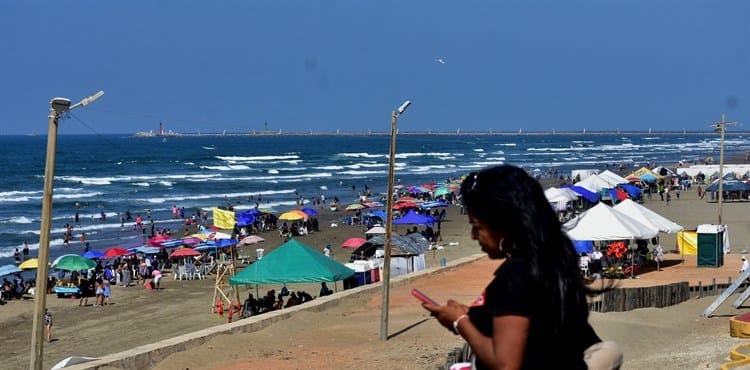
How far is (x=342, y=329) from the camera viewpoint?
15508 mm

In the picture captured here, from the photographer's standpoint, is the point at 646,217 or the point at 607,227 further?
the point at 646,217

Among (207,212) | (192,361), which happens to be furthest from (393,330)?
(207,212)

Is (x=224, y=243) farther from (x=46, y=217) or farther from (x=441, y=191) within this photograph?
(x=441, y=191)

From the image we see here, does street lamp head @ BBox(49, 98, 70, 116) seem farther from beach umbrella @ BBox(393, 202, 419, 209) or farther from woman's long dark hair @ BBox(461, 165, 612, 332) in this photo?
beach umbrella @ BBox(393, 202, 419, 209)

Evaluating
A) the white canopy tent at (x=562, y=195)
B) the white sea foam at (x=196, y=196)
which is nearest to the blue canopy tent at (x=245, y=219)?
the white canopy tent at (x=562, y=195)

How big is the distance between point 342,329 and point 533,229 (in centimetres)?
→ 1321

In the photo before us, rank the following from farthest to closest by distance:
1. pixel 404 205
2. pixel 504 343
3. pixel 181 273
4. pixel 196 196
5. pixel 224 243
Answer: pixel 196 196
pixel 404 205
pixel 224 243
pixel 181 273
pixel 504 343

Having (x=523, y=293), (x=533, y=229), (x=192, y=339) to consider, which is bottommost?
(x=192, y=339)

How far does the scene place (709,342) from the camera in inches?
557

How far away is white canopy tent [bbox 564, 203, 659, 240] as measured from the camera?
70.3ft

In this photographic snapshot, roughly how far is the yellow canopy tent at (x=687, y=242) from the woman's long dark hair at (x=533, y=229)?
79.7 ft

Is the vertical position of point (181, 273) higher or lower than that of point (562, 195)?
lower

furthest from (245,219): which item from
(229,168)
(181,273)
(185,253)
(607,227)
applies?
(229,168)

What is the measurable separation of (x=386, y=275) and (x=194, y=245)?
2014 centimetres
